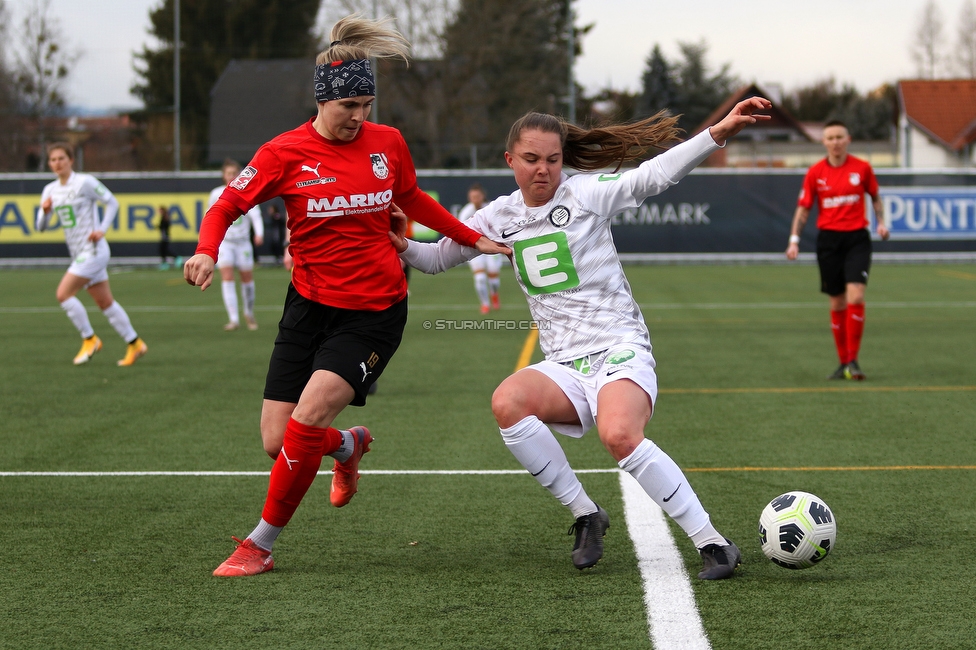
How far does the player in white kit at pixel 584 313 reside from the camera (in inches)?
162

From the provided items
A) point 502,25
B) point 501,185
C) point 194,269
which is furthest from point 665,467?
point 502,25

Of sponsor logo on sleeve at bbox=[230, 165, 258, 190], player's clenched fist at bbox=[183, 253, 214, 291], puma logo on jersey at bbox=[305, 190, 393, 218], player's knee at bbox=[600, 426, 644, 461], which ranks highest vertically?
sponsor logo on sleeve at bbox=[230, 165, 258, 190]

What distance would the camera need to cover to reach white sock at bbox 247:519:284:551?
14.0 feet

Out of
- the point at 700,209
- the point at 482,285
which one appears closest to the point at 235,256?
the point at 482,285

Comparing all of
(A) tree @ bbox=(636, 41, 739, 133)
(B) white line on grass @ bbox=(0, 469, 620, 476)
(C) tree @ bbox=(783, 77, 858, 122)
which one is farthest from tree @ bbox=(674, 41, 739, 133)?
(B) white line on grass @ bbox=(0, 469, 620, 476)

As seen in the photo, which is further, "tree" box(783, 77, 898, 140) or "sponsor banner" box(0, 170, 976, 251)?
"tree" box(783, 77, 898, 140)

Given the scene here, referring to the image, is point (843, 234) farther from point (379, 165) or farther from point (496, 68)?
point (496, 68)

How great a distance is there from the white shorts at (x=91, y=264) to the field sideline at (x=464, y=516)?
37.2 inches

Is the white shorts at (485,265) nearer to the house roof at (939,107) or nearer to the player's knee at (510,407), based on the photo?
the player's knee at (510,407)

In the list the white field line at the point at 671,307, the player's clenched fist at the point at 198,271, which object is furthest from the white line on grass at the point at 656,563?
the white field line at the point at 671,307

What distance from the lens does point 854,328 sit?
960 centimetres

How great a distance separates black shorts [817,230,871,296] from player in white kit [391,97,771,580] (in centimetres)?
546

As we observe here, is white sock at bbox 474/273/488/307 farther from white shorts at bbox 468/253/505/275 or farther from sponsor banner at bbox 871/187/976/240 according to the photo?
sponsor banner at bbox 871/187/976/240

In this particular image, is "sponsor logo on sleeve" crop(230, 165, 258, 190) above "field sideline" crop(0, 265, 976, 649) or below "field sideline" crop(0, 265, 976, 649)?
above
